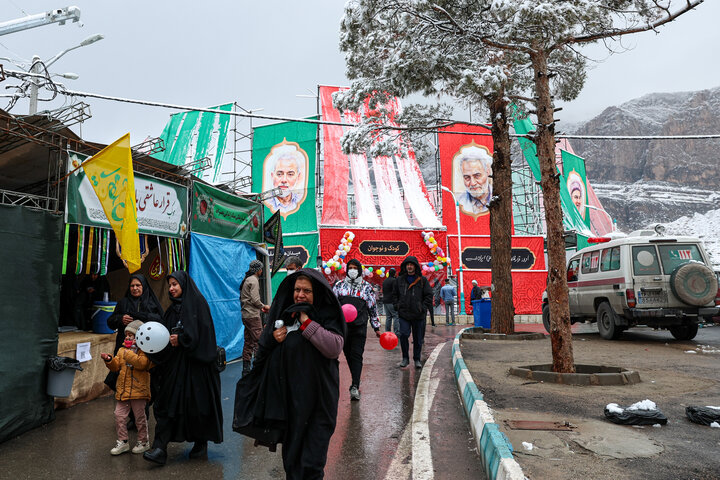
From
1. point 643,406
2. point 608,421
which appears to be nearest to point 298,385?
point 608,421

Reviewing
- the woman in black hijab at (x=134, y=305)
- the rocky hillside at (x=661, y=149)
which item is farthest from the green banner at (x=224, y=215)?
the rocky hillside at (x=661, y=149)

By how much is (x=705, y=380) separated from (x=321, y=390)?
237 inches

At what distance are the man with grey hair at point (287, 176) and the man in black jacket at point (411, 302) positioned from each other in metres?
17.6

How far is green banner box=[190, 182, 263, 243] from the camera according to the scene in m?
9.31

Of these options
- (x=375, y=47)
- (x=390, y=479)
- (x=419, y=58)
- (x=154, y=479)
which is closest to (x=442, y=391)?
(x=390, y=479)

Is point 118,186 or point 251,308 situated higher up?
point 118,186

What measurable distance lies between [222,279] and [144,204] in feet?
7.93

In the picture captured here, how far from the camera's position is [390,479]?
144 inches

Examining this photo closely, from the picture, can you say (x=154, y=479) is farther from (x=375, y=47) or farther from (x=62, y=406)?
(x=375, y=47)

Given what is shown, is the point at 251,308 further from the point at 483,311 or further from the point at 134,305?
the point at 483,311

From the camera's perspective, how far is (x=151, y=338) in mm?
4215

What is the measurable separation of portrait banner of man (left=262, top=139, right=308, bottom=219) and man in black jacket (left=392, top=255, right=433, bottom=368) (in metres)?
17.6

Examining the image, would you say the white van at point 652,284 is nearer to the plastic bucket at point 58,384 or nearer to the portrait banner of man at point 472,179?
the plastic bucket at point 58,384

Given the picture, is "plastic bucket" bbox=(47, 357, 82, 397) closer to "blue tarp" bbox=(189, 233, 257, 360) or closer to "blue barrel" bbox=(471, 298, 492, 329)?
"blue tarp" bbox=(189, 233, 257, 360)
